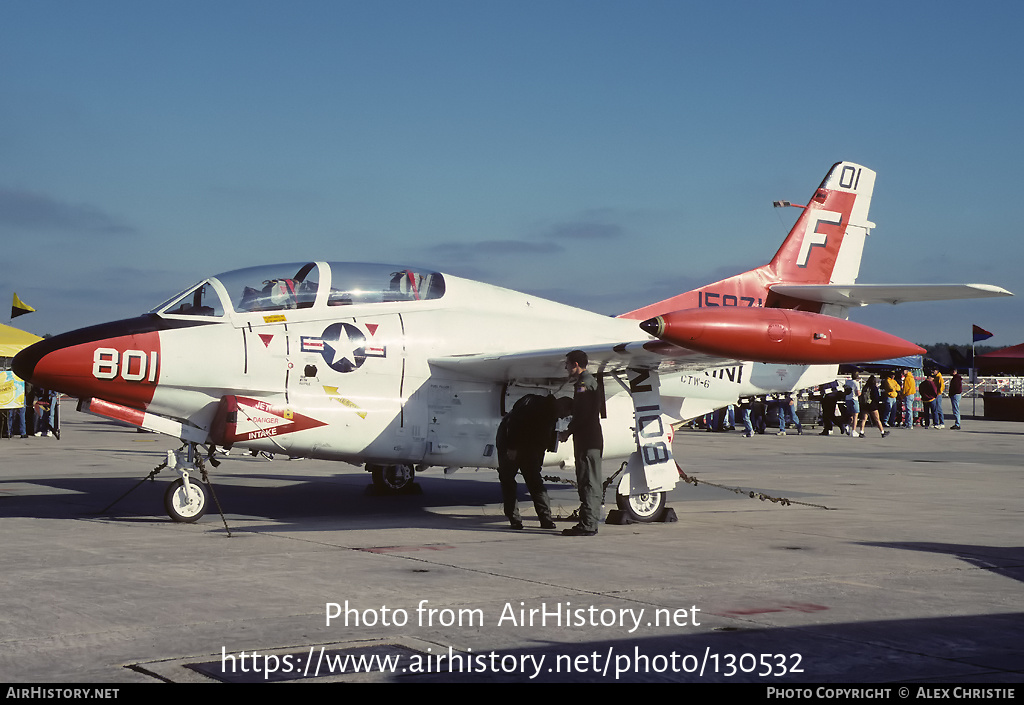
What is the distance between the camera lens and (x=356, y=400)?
11.2 m

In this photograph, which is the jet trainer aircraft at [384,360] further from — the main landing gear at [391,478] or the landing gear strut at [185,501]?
the main landing gear at [391,478]

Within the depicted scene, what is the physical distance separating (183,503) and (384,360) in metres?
2.68

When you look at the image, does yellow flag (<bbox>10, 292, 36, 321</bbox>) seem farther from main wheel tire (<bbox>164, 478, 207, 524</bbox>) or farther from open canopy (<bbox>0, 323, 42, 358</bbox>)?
main wheel tire (<bbox>164, 478, 207, 524</bbox>)

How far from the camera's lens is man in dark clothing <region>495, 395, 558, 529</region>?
1076 centimetres

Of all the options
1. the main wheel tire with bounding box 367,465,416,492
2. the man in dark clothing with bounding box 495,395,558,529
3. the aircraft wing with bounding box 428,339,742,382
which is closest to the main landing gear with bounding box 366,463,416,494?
the main wheel tire with bounding box 367,465,416,492

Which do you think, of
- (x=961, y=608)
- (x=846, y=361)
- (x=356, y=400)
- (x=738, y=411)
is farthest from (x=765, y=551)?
(x=738, y=411)

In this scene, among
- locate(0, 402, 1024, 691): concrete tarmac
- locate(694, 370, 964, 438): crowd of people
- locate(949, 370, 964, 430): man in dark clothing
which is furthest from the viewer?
locate(949, 370, 964, 430): man in dark clothing

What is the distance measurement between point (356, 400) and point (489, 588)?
452 centimetres

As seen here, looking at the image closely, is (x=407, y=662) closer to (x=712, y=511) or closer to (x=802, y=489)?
(x=712, y=511)

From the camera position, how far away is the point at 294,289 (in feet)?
36.7

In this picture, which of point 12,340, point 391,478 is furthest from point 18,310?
point 391,478

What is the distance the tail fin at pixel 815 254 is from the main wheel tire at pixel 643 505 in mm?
3853

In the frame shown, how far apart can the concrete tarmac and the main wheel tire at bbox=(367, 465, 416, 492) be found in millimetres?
202

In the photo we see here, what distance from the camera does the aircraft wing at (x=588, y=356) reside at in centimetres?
1028
